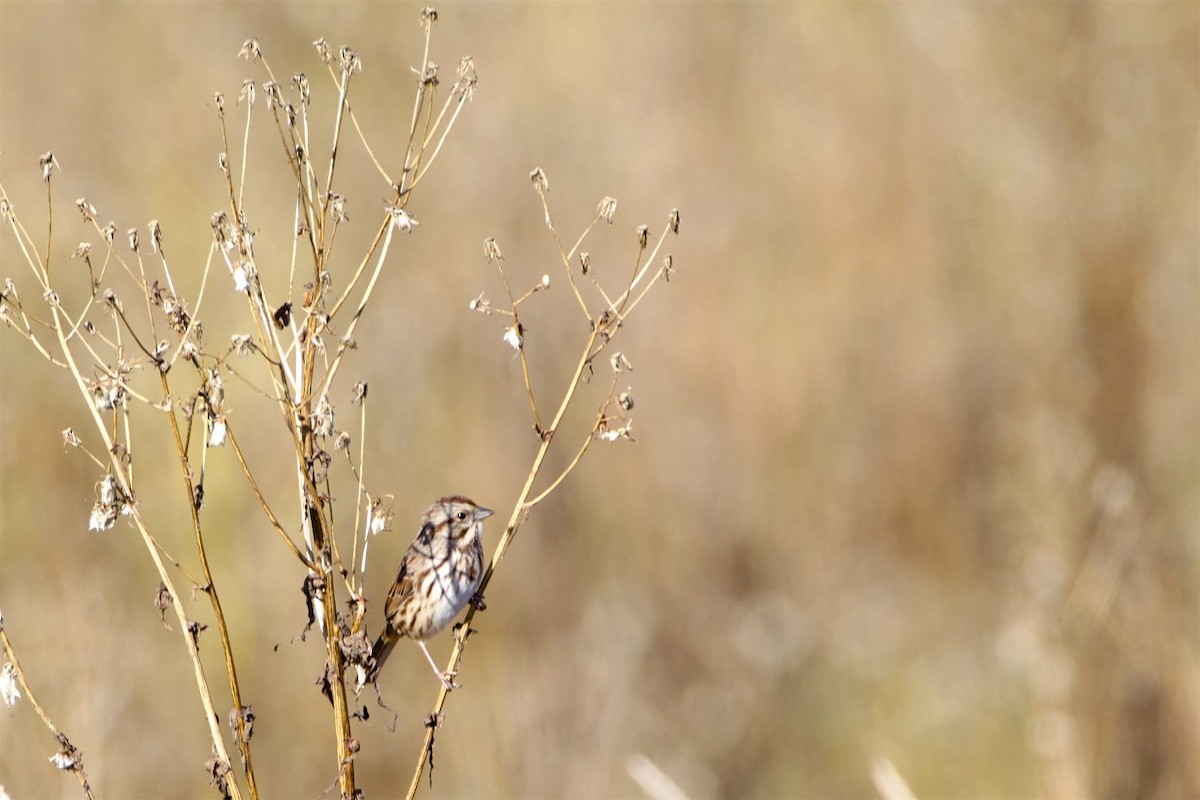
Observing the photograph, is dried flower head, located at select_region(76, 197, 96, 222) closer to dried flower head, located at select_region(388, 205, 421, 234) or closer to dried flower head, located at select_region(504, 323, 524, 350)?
dried flower head, located at select_region(388, 205, 421, 234)

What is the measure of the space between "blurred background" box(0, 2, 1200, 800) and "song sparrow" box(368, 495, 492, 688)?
1.76m

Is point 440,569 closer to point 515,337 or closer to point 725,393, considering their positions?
point 515,337

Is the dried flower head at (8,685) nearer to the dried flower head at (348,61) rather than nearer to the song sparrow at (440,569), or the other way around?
the dried flower head at (348,61)

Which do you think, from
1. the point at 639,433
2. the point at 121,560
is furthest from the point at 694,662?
the point at 121,560

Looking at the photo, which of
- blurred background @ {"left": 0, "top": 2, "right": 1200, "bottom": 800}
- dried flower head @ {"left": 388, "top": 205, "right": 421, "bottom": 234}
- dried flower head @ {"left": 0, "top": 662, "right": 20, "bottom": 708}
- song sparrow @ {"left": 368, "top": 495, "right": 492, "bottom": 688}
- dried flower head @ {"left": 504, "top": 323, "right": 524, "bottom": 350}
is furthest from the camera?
blurred background @ {"left": 0, "top": 2, "right": 1200, "bottom": 800}

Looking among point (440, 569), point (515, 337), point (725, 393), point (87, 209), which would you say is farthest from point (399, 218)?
point (725, 393)

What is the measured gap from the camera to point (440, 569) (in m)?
4.25

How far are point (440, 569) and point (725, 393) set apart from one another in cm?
449

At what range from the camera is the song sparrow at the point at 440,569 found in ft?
13.9

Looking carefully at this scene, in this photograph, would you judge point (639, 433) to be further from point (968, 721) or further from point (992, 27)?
point (992, 27)

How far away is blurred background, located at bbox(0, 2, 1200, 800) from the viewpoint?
269 inches

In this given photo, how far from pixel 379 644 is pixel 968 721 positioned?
410 cm

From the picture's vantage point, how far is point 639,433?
8.42 meters

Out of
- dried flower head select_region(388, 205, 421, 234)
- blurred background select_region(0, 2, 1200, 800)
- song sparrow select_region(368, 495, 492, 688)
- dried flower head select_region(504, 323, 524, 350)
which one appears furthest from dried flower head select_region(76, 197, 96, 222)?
blurred background select_region(0, 2, 1200, 800)
